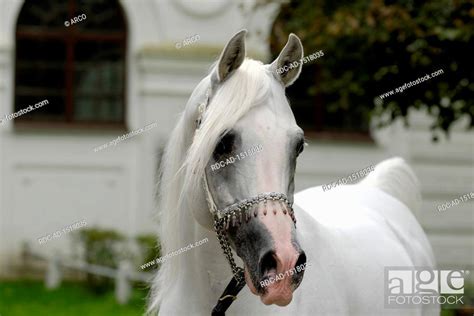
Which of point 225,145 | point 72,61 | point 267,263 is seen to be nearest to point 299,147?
point 225,145

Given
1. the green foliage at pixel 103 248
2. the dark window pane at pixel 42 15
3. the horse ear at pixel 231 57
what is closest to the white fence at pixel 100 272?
the green foliage at pixel 103 248

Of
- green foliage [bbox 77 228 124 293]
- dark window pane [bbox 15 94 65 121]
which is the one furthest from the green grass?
dark window pane [bbox 15 94 65 121]

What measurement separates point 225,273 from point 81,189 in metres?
12.0

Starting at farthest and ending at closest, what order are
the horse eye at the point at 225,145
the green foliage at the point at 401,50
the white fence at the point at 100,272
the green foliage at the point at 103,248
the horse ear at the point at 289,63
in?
the green foliage at the point at 103,248
the white fence at the point at 100,272
the green foliage at the point at 401,50
the horse ear at the point at 289,63
the horse eye at the point at 225,145

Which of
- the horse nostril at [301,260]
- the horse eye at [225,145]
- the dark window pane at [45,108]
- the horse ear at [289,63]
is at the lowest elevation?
the dark window pane at [45,108]

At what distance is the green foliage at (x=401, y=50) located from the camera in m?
8.91

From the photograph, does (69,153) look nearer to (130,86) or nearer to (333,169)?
(130,86)

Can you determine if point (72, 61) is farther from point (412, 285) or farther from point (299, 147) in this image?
point (299, 147)

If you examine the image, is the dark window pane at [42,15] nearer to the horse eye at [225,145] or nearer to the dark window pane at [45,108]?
the dark window pane at [45,108]

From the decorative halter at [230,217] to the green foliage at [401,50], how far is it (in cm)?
479

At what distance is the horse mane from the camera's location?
13.6ft

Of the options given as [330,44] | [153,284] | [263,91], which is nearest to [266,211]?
[263,91]

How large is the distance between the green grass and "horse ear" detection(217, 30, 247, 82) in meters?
7.64

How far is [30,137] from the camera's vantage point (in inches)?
632
